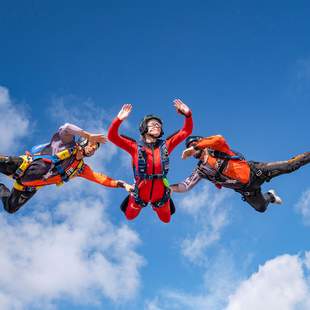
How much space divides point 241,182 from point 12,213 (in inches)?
228

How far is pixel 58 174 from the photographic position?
34.1 ft

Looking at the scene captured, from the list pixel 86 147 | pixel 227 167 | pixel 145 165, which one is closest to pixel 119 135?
pixel 145 165

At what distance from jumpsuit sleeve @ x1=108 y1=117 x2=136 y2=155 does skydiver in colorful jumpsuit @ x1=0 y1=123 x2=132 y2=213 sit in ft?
0.92

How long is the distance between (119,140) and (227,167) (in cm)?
262

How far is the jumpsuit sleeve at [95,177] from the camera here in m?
10.9

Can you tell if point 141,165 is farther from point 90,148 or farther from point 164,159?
point 90,148

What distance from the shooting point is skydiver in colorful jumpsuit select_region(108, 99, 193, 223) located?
31.0 ft

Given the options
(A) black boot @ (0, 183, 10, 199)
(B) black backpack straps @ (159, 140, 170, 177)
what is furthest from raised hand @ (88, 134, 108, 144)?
(A) black boot @ (0, 183, 10, 199)

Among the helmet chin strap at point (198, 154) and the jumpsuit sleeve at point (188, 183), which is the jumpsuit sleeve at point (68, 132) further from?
the helmet chin strap at point (198, 154)

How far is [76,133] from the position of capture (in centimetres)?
995

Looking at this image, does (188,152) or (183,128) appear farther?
(183,128)

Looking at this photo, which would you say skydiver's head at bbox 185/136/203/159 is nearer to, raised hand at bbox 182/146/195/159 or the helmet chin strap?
the helmet chin strap

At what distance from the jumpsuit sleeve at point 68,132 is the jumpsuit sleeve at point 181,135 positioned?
202 centimetres

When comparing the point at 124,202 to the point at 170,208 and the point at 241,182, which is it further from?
the point at 241,182
